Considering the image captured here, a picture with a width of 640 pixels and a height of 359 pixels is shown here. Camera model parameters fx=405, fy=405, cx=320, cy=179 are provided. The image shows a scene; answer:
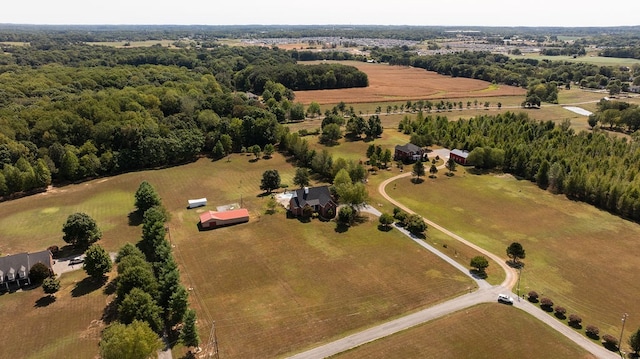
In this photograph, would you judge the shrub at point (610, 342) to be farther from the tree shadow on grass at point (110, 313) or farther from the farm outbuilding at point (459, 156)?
the farm outbuilding at point (459, 156)

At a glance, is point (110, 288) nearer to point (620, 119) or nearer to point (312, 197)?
point (312, 197)

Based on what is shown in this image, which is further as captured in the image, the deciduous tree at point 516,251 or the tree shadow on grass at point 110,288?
the deciduous tree at point 516,251

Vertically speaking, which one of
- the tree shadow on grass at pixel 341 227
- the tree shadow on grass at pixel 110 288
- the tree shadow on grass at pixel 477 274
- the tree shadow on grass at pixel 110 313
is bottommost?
the tree shadow on grass at pixel 110 288

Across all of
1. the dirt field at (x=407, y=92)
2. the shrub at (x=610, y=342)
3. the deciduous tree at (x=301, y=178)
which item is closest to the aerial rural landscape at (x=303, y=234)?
the shrub at (x=610, y=342)

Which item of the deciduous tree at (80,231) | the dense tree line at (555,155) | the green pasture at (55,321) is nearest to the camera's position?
the green pasture at (55,321)

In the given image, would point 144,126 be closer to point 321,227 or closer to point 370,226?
point 321,227

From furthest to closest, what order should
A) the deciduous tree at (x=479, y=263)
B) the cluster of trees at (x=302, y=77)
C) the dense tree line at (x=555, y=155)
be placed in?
the cluster of trees at (x=302, y=77)
the dense tree line at (x=555, y=155)
the deciduous tree at (x=479, y=263)

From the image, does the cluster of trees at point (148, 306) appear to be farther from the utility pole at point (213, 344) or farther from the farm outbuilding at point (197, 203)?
the farm outbuilding at point (197, 203)

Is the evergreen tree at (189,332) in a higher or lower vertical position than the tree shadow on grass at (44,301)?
higher

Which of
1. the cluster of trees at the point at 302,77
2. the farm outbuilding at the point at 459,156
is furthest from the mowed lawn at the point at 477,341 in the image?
the cluster of trees at the point at 302,77

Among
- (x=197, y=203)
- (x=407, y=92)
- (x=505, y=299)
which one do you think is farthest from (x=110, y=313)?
(x=407, y=92)
